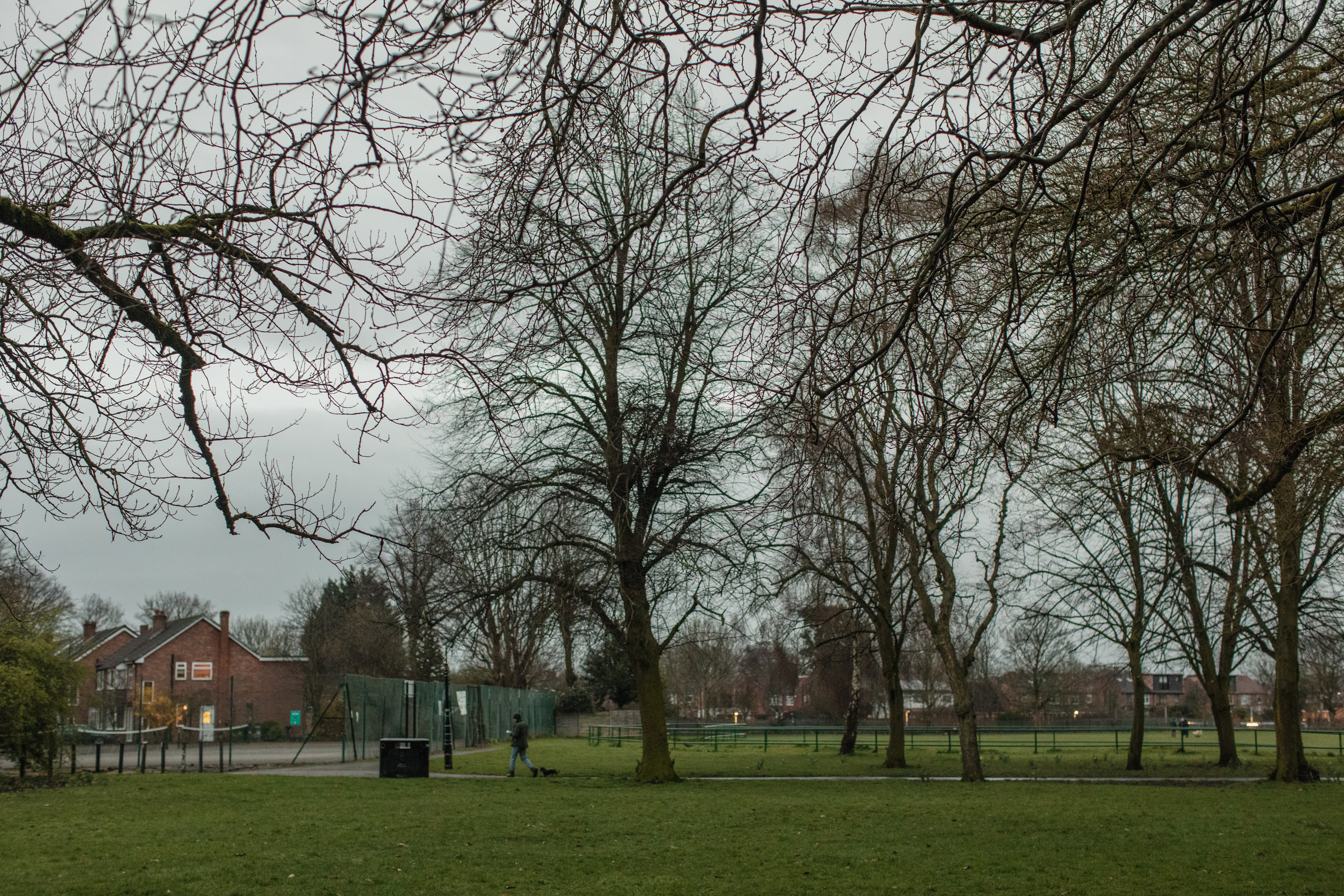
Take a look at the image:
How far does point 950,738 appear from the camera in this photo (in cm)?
3975

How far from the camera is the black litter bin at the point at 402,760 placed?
→ 2097 cm

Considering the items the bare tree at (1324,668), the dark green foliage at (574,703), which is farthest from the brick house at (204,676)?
the bare tree at (1324,668)

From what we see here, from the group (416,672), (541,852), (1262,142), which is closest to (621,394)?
(541,852)

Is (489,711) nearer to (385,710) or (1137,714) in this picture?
(385,710)

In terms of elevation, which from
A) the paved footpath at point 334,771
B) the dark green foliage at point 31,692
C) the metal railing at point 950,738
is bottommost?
the metal railing at point 950,738

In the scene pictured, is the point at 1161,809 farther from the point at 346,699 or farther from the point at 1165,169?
the point at 346,699

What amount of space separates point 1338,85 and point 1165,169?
1.31m

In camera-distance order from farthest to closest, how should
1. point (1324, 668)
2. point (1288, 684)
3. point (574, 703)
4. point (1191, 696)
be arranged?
point (1191, 696) < point (574, 703) < point (1324, 668) < point (1288, 684)

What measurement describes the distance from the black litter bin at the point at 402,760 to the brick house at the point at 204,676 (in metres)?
27.2

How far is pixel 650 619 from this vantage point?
65.6 ft

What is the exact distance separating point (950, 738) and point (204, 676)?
112ft

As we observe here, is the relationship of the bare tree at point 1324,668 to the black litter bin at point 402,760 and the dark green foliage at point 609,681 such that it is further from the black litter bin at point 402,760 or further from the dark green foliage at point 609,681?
the dark green foliage at point 609,681

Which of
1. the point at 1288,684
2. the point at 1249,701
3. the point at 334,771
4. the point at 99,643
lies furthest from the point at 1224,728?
the point at 1249,701

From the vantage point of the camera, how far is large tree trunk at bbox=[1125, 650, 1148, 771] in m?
24.0
